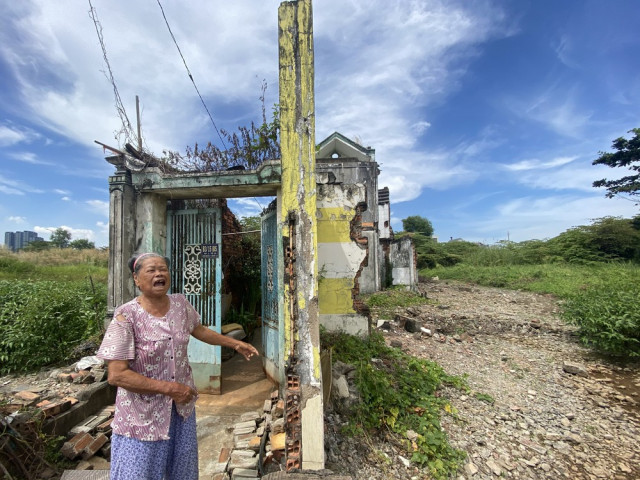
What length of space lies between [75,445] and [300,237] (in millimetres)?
2855

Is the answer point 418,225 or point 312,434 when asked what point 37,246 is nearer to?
point 312,434

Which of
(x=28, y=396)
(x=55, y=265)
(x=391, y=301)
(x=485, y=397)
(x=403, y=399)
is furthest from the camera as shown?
(x=55, y=265)

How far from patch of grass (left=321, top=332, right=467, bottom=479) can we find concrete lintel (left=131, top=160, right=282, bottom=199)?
8.83 ft

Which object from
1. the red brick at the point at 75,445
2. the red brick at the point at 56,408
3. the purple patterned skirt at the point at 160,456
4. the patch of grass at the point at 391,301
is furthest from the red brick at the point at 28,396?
the patch of grass at the point at 391,301

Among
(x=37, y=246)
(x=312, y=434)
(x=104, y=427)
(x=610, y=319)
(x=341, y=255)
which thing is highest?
(x=37, y=246)

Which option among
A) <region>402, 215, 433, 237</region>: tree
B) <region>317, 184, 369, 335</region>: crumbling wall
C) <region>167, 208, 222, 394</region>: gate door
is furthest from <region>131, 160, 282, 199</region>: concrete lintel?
<region>402, 215, 433, 237</region>: tree

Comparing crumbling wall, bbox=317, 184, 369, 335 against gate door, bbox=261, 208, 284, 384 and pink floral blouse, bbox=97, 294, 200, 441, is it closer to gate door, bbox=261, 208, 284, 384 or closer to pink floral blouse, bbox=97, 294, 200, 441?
gate door, bbox=261, 208, 284, 384

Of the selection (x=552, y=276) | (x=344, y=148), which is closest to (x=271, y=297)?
(x=344, y=148)

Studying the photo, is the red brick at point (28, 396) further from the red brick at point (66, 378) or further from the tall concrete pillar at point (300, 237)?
the tall concrete pillar at point (300, 237)

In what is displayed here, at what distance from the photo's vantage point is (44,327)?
4.60 metres

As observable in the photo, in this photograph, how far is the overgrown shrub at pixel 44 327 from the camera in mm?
4387

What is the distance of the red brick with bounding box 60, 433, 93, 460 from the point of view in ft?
9.61

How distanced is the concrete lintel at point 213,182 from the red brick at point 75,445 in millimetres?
2733

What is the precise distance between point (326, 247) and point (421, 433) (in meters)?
3.15
